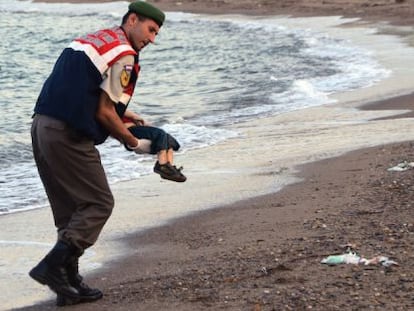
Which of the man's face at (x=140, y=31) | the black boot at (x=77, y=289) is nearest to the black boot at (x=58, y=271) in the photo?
the black boot at (x=77, y=289)

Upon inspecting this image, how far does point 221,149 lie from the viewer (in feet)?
38.9

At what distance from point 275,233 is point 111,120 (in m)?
1.87

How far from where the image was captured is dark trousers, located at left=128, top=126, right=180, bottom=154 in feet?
18.7

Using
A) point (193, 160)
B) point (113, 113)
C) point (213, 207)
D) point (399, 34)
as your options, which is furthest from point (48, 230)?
point (399, 34)

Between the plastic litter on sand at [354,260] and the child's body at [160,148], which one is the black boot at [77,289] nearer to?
the child's body at [160,148]

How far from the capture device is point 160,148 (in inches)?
224

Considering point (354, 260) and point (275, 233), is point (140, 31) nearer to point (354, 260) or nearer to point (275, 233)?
point (354, 260)

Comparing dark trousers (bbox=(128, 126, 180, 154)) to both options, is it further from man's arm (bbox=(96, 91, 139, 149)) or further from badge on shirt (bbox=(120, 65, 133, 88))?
badge on shirt (bbox=(120, 65, 133, 88))

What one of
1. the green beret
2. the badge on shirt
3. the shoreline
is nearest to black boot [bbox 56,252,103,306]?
the badge on shirt

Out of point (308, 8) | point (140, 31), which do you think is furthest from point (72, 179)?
point (308, 8)

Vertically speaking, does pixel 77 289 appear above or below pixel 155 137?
below

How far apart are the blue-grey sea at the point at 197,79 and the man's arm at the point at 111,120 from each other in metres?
3.54

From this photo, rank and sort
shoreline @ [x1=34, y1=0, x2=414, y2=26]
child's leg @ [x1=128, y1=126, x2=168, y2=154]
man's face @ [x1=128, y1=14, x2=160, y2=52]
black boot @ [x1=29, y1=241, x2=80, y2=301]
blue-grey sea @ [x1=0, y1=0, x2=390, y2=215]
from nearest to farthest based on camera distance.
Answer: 1. man's face @ [x1=128, y1=14, x2=160, y2=52]
2. child's leg @ [x1=128, y1=126, x2=168, y2=154]
3. black boot @ [x1=29, y1=241, x2=80, y2=301]
4. blue-grey sea @ [x1=0, y1=0, x2=390, y2=215]
5. shoreline @ [x1=34, y1=0, x2=414, y2=26]

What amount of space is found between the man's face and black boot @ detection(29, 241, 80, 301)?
1143 mm
